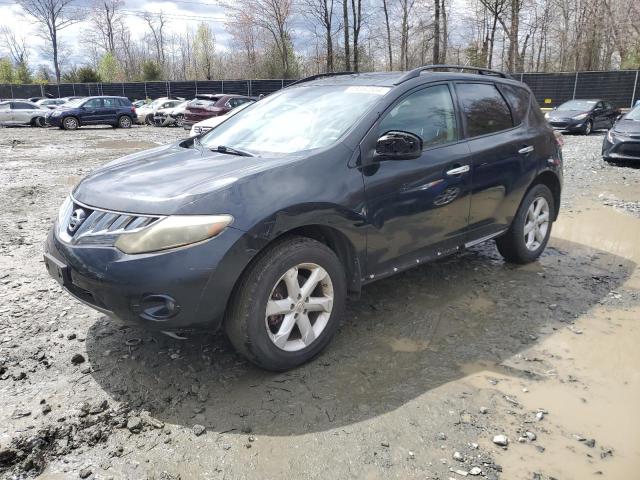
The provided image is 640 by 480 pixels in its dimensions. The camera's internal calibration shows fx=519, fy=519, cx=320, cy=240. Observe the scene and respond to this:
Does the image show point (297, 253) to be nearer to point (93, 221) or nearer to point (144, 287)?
point (144, 287)

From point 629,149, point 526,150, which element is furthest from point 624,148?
point 526,150

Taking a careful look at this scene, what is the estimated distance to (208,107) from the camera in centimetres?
2017

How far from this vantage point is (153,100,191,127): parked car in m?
24.6

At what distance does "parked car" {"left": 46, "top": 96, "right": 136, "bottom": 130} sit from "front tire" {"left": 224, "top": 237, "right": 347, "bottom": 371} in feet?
79.3

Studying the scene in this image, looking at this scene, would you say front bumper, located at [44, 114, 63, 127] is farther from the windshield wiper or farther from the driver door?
the driver door

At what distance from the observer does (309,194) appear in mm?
3016

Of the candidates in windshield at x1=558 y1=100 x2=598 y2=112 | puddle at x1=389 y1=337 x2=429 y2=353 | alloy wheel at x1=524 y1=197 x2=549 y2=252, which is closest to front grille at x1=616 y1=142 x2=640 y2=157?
alloy wheel at x1=524 y1=197 x2=549 y2=252

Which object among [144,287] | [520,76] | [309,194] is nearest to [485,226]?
[309,194]

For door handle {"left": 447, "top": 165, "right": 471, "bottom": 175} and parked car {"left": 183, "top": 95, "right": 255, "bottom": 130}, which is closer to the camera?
door handle {"left": 447, "top": 165, "right": 471, "bottom": 175}

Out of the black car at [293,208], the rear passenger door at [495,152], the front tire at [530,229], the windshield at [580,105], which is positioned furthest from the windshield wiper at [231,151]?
the windshield at [580,105]

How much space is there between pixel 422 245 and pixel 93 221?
221cm

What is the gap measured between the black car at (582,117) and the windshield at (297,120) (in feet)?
58.0

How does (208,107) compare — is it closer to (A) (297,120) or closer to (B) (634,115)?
(B) (634,115)

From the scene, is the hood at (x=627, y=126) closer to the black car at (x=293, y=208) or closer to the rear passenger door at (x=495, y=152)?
the rear passenger door at (x=495, y=152)
